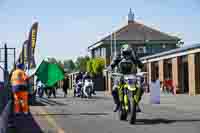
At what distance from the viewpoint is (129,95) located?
41.1 ft

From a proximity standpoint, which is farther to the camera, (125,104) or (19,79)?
(19,79)

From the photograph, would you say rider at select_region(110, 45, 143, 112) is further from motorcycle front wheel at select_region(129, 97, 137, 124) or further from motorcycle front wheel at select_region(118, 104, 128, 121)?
motorcycle front wheel at select_region(129, 97, 137, 124)

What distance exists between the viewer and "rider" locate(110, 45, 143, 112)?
13.1m

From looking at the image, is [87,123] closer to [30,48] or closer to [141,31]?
[30,48]

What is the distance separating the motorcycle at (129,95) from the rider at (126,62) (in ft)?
0.67

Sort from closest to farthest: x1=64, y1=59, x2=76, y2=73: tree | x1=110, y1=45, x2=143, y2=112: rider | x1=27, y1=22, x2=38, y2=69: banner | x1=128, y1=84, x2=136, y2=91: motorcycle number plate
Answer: x1=128, y1=84, x2=136, y2=91: motorcycle number plate, x1=110, y1=45, x2=143, y2=112: rider, x1=27, y1=22, x2=38, y2=69: banner, x1=64, y1=59, x2=76, y2=73: tree

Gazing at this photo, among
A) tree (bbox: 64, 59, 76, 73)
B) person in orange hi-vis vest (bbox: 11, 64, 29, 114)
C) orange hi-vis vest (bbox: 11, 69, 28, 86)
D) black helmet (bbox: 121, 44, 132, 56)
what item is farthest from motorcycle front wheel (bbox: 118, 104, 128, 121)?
tree (bbox: 64, 59, 76, 73)

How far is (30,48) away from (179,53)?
16117 mm

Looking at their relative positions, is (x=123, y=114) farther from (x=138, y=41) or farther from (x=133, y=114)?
(x=138, y=41)

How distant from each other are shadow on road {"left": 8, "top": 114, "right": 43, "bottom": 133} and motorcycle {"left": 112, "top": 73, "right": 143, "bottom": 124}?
7.25 ft

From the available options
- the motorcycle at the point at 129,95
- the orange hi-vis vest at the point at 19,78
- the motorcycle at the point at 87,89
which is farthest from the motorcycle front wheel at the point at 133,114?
the motorcycle at the point at 87,89

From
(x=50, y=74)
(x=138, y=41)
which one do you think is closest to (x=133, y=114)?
(x=50, y=74)

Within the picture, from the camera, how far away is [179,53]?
149 feet

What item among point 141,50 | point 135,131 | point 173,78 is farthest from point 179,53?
point 141,50
